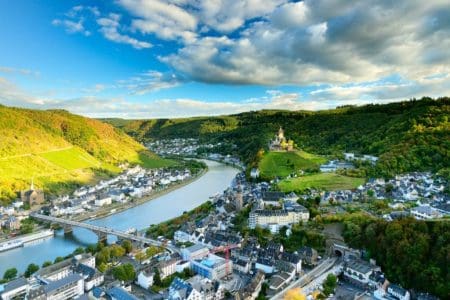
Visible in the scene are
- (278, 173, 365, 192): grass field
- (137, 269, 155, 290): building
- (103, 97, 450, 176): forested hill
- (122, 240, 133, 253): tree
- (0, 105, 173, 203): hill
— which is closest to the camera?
(137, 269, 155, 290): building

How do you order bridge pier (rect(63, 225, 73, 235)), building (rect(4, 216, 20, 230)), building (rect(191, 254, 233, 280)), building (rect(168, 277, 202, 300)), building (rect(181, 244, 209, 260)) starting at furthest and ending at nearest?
bridge pier (rect(63, 225, 73, 235)) < building (rect(4, 216, 20, 230)) < building (rect(181, 244, 209, 260)) < building (rect(191, 254, 233, 280)) < building (rect(168, 277, 202, 300))

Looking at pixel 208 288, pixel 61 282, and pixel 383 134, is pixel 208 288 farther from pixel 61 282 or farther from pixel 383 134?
pixel 383 134

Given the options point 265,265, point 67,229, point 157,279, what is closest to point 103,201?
point 67,229

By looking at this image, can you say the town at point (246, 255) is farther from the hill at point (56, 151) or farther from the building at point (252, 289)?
the hill at point (56, 151)

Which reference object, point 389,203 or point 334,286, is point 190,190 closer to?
point 389,203

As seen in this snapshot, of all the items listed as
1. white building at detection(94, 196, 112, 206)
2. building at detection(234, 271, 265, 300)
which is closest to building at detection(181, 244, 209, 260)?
building at detection(234, 271, 265, 300)

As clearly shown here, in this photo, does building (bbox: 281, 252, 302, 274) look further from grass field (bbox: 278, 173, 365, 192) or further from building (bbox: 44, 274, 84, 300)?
grass field (bbox: 278, 173, 365, 192)
